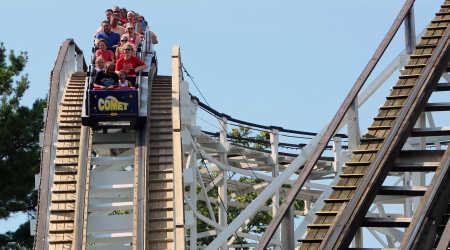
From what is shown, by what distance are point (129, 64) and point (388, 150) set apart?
585cm

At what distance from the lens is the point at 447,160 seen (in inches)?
284

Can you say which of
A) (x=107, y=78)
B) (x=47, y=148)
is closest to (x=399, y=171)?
(x=47, y=148)

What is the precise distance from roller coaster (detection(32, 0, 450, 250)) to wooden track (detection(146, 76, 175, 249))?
0.01 metres

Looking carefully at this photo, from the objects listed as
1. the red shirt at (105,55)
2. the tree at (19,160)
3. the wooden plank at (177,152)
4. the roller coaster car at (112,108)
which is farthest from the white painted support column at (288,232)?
the tree at (19,160)

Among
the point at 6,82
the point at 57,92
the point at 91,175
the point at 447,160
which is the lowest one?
the point at 447,160

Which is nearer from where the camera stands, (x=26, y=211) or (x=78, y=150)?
(x=78, y=150)

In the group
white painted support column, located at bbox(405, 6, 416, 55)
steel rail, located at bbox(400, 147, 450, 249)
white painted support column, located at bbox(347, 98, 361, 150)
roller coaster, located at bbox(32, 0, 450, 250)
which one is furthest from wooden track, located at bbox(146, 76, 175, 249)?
steel rail, located at bbox(400, 147, 450, 249)

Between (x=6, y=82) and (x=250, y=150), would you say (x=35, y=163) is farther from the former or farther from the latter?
(x=250, y=150)

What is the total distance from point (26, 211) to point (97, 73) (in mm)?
7984

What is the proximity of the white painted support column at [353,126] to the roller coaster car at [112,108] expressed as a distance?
13.8 ft

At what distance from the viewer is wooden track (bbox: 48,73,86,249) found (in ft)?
36.9

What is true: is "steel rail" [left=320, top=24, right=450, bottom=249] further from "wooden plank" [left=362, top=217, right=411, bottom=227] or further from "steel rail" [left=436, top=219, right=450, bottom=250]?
"steel rail" [left=436, top=219, right=450, bottom=250]

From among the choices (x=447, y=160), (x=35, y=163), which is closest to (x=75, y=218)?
(x=447, y=160)

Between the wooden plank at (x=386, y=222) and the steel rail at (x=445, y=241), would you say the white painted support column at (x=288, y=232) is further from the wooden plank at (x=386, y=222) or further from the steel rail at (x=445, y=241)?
the steel rail at (x=445, y=241)
